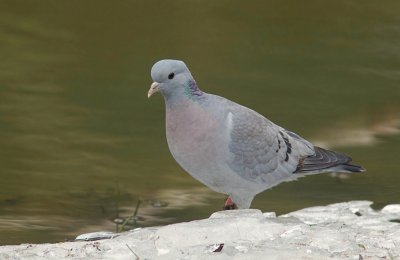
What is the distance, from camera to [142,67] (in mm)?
11242

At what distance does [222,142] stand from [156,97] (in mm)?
4291

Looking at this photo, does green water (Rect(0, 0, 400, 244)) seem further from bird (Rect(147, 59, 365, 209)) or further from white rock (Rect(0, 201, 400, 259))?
white rock (Rect(0, 201, 400, 259))

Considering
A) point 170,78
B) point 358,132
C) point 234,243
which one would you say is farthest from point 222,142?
point 358,132

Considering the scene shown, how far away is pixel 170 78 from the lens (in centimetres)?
646

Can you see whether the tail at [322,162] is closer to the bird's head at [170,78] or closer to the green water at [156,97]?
the bird's head at [170,78]

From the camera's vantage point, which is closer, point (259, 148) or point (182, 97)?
point (182, 97)

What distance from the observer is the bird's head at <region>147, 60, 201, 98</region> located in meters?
6.42

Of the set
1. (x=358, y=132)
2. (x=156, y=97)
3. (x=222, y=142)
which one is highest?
(x=156, y=97)

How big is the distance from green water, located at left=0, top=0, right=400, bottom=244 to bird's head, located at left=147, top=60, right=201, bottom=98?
2.04 meters

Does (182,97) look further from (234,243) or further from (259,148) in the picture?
(234,243)

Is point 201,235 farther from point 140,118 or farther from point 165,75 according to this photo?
point 140,118

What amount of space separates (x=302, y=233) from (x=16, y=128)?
4.87m

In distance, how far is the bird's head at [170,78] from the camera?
6.42 meters

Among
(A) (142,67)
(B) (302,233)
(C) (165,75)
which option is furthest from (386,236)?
(A) (142,67)
